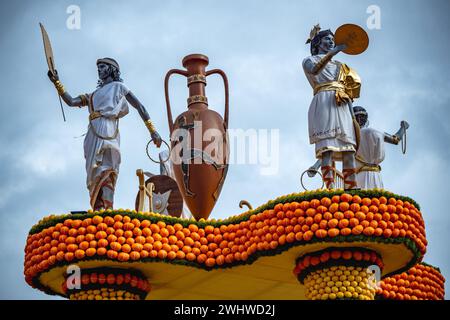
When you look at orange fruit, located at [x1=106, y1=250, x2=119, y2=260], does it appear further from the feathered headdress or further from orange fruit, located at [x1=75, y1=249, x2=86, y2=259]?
the feathered headdress

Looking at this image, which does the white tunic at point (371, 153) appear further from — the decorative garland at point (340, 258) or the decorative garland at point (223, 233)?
the decorative garland at point (340, 258)

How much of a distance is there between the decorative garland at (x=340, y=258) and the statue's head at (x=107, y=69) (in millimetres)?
5326

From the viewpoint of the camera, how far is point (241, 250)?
16.5 m

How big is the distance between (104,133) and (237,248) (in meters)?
3.35

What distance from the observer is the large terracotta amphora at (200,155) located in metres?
18.3

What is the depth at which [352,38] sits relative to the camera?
701 inches

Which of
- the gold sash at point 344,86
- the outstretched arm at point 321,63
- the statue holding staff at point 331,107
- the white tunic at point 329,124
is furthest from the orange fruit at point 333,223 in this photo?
the outstretched arm at point 321,63

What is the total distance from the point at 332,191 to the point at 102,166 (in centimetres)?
439

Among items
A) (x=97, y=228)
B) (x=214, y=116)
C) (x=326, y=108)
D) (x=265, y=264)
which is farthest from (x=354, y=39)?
(x=97, y=228)

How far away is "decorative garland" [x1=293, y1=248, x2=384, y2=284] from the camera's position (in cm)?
1570

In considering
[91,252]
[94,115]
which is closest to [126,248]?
[91,252]

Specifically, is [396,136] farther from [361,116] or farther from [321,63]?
[321,63]
